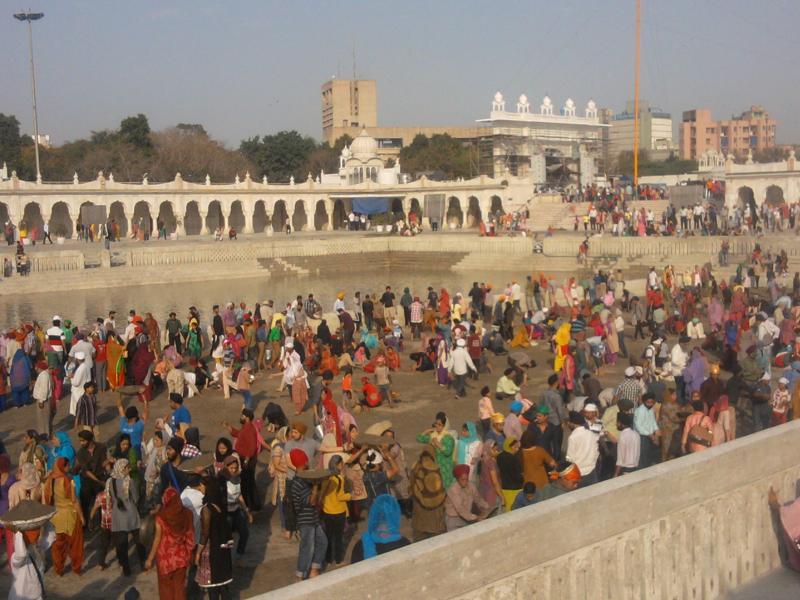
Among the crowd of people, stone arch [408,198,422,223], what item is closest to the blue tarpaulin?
stone arch [408,198,422,223]

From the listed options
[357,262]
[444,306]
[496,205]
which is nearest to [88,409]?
[444,306]

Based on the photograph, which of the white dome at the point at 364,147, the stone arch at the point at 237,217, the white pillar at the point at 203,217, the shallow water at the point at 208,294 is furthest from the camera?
the white dome at the point at 364,147

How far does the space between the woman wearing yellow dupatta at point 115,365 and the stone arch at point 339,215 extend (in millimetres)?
42476

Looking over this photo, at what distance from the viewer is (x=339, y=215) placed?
185ft

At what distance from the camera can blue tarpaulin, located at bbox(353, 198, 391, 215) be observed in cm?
5269

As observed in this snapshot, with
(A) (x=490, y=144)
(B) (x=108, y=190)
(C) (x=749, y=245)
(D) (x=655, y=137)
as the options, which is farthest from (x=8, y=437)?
(D) (x=655, y=137)

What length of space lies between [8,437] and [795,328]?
1098 cm

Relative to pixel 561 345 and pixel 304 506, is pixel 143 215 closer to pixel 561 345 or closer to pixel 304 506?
pixel 561 345

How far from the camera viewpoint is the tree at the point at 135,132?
205 feet

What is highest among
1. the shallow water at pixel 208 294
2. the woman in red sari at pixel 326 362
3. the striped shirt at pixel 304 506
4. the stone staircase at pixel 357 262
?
the striped shirt at pixel 304 506

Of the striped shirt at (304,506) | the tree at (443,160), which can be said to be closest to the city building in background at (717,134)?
the tree at (443,160)

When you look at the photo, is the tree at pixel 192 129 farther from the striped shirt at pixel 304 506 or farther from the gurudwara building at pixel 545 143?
the striped shirt at pixel 304 506

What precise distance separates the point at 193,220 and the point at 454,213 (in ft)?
Answer: 50.2

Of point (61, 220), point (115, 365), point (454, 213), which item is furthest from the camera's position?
point (454, 213)
